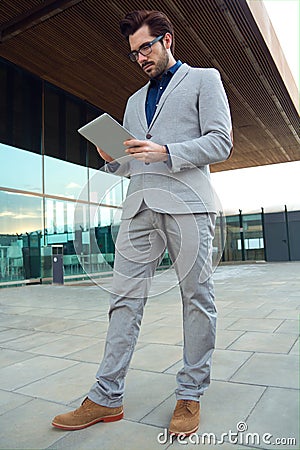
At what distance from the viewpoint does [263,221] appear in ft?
73.7

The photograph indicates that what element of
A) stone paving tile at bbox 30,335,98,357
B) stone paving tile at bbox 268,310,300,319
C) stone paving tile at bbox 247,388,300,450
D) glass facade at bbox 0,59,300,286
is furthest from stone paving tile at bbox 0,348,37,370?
glass facade at bbox 0,59,300,286

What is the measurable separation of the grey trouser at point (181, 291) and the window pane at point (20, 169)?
31.6ft

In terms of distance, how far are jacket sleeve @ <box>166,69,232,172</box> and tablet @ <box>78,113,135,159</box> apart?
0.69 feet

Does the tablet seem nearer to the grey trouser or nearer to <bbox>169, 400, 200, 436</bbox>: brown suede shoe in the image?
the grey trouser

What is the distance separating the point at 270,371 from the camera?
253 cm

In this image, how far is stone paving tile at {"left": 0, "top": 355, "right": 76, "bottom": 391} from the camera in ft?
8.42

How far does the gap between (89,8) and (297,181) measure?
17.1 m

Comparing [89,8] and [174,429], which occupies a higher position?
[89,8]

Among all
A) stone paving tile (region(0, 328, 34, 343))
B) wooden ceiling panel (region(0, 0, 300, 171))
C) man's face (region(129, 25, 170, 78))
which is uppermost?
wooden ceiling panel (region(0, 0, 300, 171))

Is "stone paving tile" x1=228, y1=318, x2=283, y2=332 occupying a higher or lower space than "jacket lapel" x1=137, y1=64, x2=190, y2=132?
lower

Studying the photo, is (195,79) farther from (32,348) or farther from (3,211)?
(3,211)

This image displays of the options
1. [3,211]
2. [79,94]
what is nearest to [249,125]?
[79,94]

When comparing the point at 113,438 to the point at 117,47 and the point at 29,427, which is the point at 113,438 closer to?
the point at 29,427

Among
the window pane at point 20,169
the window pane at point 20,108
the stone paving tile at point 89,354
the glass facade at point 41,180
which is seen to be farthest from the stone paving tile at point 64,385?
the window pane at point 20,108
